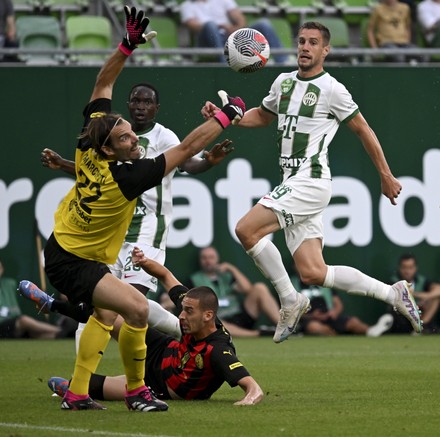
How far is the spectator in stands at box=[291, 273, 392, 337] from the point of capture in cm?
1570

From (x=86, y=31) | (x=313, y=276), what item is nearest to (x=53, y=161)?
(x=313, y=276)

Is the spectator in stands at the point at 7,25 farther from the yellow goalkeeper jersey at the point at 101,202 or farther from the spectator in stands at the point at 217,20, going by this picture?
the yellow goalkeeper jersey at the point at 101,202

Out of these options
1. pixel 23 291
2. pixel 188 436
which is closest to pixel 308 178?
pixel 23 291

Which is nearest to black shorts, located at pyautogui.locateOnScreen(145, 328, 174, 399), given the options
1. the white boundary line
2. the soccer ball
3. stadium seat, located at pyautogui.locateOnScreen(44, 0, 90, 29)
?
the white boundary line

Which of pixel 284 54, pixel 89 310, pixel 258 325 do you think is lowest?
pixel 258 325

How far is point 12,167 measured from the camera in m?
15.6

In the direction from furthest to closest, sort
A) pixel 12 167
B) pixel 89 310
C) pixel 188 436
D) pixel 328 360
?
pixel 12 167 < pixel 328 360 < pixel 89 310 < pixel 188 436

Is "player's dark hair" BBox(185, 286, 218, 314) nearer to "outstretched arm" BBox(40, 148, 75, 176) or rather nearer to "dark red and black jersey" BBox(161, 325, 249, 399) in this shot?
"dark red and black jersey" BBox(161, 325, 249, 399)

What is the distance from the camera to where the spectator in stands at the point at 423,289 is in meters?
15.7

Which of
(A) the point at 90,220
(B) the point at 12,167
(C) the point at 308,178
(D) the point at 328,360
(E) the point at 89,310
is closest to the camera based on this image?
(A) the point at 90,220

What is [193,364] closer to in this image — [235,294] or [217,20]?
[235,294]

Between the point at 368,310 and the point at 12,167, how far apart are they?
511 cm

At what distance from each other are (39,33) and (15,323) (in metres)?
4.24

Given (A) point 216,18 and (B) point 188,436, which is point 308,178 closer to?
(B) point 188,436
